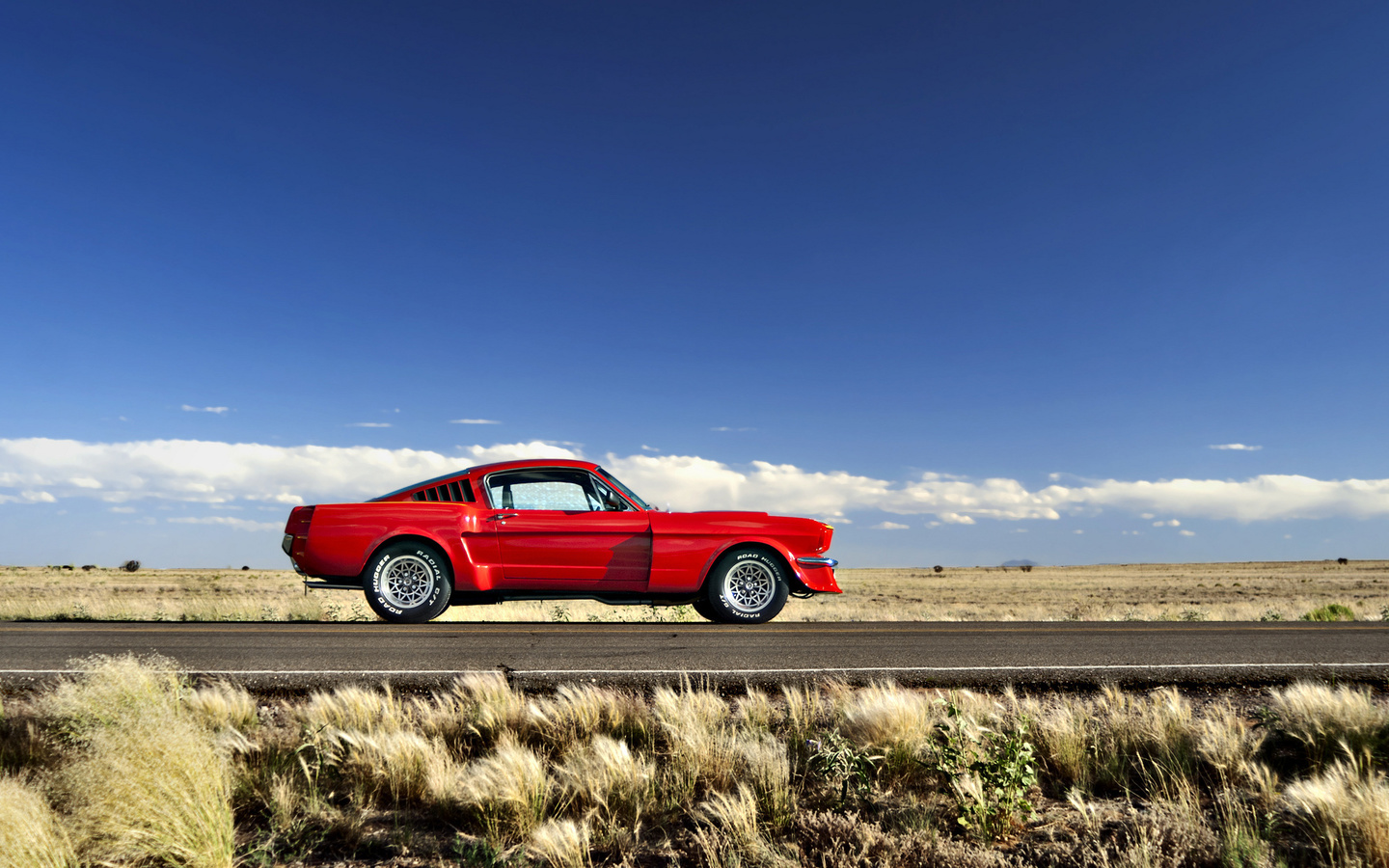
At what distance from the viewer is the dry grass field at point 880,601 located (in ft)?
51.1

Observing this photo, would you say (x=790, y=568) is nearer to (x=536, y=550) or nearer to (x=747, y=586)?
(x=747, y=586)

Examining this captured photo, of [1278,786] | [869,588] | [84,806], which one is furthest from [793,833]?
[869,588]

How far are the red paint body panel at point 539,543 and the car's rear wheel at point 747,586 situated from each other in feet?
0.63

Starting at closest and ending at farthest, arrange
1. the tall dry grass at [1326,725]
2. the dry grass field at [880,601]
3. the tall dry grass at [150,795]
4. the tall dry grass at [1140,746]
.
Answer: the tall dry grass at [150,795] < the tall dry grass at [1140,746] < the tall dry grass at [1326,725] < the dry grass field at [880,601]

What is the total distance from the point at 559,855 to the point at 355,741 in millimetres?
2127

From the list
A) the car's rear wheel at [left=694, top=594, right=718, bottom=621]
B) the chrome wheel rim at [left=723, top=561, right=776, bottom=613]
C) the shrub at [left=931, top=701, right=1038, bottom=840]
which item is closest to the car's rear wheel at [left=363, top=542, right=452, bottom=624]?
the car's rear wheel at [left=694, top=594, right=718, bottom=621]

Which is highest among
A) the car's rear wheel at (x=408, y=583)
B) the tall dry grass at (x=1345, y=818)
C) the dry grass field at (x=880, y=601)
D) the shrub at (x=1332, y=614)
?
the car's rear wheel at (x=408, y=583)

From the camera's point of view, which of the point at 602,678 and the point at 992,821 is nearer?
the point at 992,821

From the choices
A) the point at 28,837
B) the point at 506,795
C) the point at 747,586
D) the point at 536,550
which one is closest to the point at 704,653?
the point at 747,586

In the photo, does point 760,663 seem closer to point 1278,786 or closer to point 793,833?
point 793,833

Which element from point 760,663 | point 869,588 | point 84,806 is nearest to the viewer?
point 84,806

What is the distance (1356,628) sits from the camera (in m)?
11.4

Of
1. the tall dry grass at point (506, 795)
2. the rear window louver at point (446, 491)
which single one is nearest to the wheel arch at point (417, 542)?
the rear window louver at point (446, 491)

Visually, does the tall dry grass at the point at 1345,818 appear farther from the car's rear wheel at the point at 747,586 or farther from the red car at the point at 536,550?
the car's rear wheel at the point at 747,586
